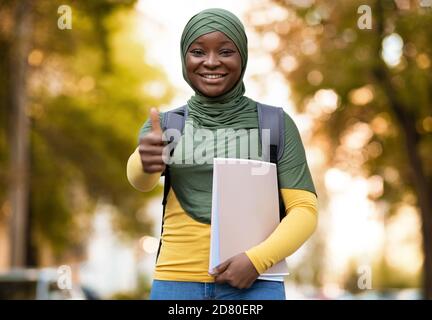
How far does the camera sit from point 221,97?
305 centimetres

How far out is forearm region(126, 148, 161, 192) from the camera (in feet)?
9.29

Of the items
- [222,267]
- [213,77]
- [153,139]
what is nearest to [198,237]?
[222,267]

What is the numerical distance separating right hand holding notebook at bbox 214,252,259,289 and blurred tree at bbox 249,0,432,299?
32.8 feet

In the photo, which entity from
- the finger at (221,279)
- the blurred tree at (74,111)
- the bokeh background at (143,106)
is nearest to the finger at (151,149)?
the finger at (221,279)

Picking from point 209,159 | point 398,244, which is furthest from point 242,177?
point 398,244

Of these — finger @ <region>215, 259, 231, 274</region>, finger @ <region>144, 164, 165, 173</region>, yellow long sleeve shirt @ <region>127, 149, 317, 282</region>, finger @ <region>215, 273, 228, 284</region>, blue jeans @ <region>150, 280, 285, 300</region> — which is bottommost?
blue jeans @ <region>150, 280, 285, 300</region>

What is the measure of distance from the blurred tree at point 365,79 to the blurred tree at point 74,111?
542 cm

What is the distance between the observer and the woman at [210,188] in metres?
2.88

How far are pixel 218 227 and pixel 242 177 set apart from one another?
0.54 ft

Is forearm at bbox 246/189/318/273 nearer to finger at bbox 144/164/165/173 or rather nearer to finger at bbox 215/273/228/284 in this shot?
finger at bbox 215/273/228/284

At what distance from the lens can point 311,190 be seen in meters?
2.99

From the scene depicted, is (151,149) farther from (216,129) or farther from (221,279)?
(221,279)

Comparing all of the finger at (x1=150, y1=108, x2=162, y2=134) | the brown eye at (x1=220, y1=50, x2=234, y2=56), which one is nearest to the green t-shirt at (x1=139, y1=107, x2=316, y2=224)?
the finger at (x1=150, y1=108, x2=162, y2=134)

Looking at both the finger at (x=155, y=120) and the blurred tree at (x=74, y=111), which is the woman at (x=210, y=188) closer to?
the finger at (x=155, y=120)
